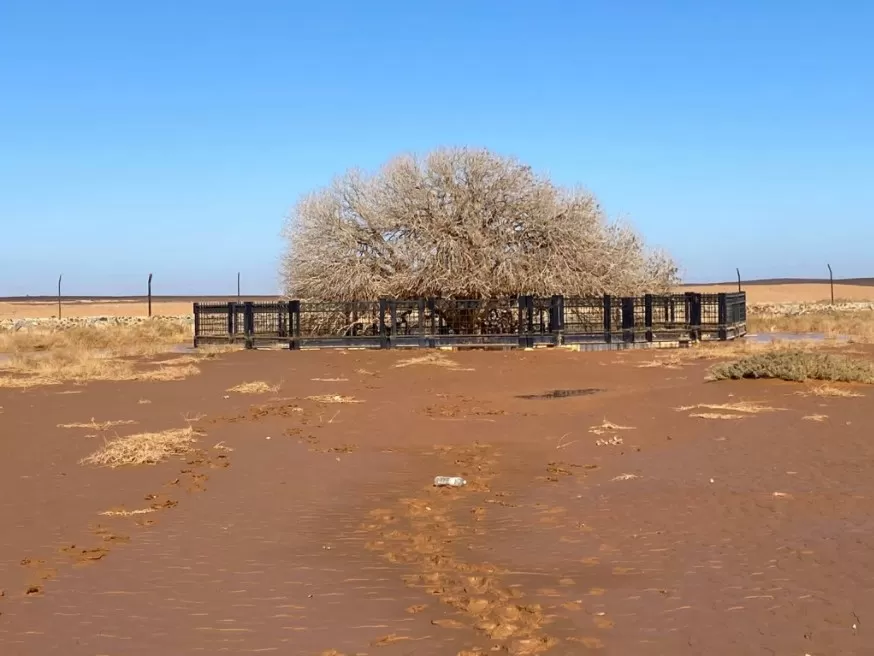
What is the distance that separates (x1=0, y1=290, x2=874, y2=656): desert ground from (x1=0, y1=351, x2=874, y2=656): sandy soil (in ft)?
0.09

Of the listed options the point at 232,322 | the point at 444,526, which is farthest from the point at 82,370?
the point at 444,526

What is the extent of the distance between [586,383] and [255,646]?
16.6m

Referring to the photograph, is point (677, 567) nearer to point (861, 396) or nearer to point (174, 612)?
point (174, 612)

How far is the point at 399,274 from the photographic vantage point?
34688mm

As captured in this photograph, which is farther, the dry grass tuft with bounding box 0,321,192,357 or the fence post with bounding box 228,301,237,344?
the dry grass tuft with bounding box 0,321,192,357

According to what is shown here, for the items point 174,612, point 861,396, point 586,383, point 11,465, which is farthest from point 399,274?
point 174,612

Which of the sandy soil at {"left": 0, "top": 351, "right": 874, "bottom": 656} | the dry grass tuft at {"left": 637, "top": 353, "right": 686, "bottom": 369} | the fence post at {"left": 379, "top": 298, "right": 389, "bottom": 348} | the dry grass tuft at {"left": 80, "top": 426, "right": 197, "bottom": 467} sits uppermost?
the fence post at {"left": 379, "top": 298, "right": 389, "bottom": 348}

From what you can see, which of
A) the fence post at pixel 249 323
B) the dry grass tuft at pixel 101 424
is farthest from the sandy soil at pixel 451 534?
the fence post at pixel 249 323

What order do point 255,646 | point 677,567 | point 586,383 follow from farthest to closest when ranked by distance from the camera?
point 586,383 < point 677,567 < point 255,646

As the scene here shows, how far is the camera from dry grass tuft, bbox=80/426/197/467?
11.6 meters

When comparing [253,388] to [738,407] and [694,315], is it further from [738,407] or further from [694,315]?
[694,315]

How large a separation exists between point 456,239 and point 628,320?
22.6ft

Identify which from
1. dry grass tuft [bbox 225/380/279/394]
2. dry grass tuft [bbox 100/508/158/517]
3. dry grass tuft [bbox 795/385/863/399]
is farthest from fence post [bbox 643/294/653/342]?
dry grass tuft [bbox 100/508/158/517]

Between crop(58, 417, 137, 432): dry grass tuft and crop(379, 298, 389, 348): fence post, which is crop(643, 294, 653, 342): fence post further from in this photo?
crop(58, 417, 137, 432): dry grass tuft
